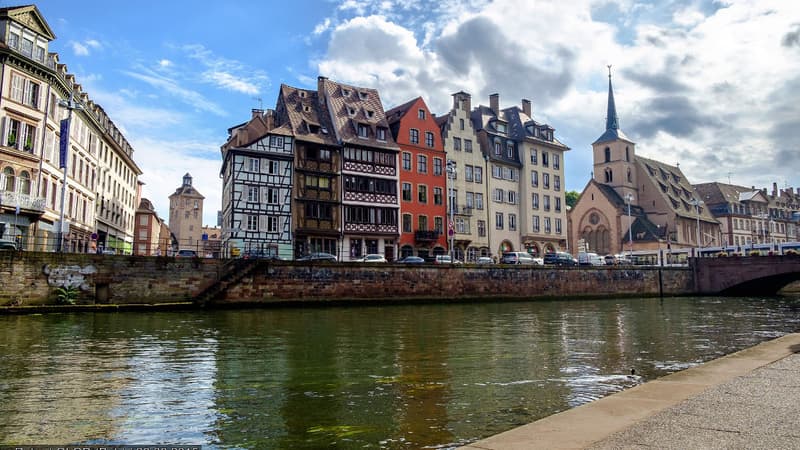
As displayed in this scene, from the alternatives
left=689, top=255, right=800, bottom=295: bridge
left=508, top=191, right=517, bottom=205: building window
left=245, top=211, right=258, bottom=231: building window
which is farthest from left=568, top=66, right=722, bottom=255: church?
left=245, top=211, right=258, bottom=231: building window

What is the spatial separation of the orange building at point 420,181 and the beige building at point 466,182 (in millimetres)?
1370

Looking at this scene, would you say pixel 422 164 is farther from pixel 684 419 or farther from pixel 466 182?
pixel 684 419

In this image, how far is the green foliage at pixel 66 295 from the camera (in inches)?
1234

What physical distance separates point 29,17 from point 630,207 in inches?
3276

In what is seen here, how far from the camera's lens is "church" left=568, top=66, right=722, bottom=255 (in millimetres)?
91250

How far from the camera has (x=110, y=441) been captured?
25.1 feet

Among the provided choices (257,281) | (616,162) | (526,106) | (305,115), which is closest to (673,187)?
(616,162)

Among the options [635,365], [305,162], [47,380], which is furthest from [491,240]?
[47,380]

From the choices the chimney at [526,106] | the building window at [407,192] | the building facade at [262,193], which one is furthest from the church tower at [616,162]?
the building facade at [262,193]

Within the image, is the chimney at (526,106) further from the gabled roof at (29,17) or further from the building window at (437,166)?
the gabled roof at (29,17)

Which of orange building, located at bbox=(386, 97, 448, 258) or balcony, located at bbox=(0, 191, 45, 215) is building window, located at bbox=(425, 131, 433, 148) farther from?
balcony, located at bbox=(0, 191, 45, 215)

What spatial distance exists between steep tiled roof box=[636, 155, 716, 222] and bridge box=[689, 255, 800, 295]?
3110cm

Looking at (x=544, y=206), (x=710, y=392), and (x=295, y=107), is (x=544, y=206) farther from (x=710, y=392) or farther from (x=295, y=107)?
(x=710, y=392)

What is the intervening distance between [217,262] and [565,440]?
34.0 metres
